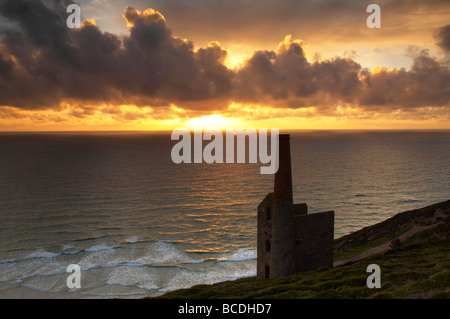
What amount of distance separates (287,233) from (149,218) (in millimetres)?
39324

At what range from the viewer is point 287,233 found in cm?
2547

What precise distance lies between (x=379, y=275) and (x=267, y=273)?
33.9 ft

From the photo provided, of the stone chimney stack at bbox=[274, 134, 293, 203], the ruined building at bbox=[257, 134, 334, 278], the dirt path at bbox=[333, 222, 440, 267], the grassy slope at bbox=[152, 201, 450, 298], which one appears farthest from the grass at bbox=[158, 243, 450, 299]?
the dirt path at bbox=[333, 222, 440, 267]

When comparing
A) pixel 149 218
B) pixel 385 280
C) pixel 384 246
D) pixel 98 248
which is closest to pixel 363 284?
pixel 385 280

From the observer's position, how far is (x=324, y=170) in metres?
113

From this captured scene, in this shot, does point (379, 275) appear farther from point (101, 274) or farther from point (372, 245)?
point (101, 274)

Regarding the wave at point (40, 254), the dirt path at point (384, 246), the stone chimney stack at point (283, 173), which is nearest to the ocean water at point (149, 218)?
the wave at point (40, 254)

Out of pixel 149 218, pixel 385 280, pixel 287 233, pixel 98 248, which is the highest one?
pixel 287 233

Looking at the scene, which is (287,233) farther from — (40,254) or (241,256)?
(40,254)

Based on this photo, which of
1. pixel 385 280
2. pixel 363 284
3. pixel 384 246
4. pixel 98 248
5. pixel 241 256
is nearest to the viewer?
pixel 385 280

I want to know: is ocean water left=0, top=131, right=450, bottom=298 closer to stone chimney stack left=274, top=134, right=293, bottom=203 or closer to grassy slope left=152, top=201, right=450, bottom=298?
grassy slope left=152, top=201, right=450, bottom=298

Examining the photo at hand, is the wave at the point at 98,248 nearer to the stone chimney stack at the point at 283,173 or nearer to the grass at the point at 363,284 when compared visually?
the grass at the point at 363,284

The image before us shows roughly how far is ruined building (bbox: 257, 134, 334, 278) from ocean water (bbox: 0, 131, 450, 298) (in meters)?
12.9

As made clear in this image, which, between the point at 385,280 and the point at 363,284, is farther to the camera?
the point at 363,284
